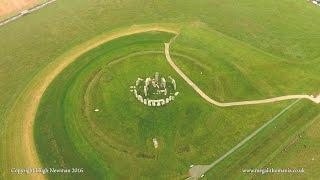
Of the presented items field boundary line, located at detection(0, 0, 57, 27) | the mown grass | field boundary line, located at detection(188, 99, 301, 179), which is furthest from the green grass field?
field boundary line, located at detection(0, 0, 57, 27)

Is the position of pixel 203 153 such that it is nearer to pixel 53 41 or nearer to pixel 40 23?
pixel 53 41

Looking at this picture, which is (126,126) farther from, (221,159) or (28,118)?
(28,118)

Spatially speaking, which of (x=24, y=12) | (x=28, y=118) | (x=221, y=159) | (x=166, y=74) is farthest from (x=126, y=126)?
(x=24, y=12)

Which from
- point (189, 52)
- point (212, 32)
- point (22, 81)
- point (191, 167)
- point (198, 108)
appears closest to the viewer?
point (191, 167)

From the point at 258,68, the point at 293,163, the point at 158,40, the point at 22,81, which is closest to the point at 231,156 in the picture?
the point at 293,163

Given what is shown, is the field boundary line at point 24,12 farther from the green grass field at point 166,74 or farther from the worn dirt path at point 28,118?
the worn dirt path at point 28,118

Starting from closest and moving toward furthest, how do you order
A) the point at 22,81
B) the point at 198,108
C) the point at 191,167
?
the point at 191,167 < the point at 198,108 < the point at 22,81
